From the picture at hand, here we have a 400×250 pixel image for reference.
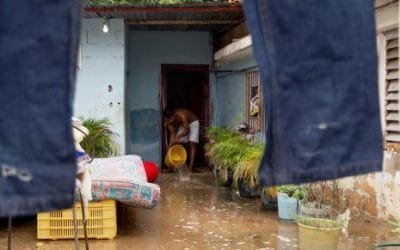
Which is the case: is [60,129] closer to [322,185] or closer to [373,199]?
[373,199]

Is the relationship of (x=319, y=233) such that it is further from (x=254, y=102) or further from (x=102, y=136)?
(x=102, y=136)

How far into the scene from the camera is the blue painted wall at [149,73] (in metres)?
12.0

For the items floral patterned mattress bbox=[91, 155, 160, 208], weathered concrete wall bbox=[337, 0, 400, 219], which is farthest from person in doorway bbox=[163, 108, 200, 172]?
floral patterned mattress bbox=[91, 155, 160, 208]

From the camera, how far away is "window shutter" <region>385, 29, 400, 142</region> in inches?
247

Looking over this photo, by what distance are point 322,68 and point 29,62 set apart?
2.91ft

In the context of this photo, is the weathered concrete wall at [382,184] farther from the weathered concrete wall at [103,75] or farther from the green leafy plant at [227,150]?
the weathered concrete wall at [103,75]

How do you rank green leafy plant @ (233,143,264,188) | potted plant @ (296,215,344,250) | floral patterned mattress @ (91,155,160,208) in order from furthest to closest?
green leafy plant @ (233,143,264,188), floral patterned mattress @ (91,155,160,208), potted plant @ (296,215,344,250)

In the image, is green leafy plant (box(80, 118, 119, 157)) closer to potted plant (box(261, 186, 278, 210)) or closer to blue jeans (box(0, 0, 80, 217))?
potted plant (box(261, 186, 278, 210))

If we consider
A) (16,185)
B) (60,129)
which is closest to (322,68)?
(60,129)

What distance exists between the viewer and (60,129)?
1.47m

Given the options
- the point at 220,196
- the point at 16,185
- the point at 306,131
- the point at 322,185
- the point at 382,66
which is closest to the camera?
the point at 16,185

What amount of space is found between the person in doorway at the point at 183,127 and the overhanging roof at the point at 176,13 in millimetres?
2113

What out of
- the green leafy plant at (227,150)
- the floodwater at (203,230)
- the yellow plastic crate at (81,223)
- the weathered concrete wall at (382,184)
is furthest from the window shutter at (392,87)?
the yellow plastic crate at (81,223)

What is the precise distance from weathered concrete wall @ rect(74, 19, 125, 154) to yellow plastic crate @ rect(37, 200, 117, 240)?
12.8ft
